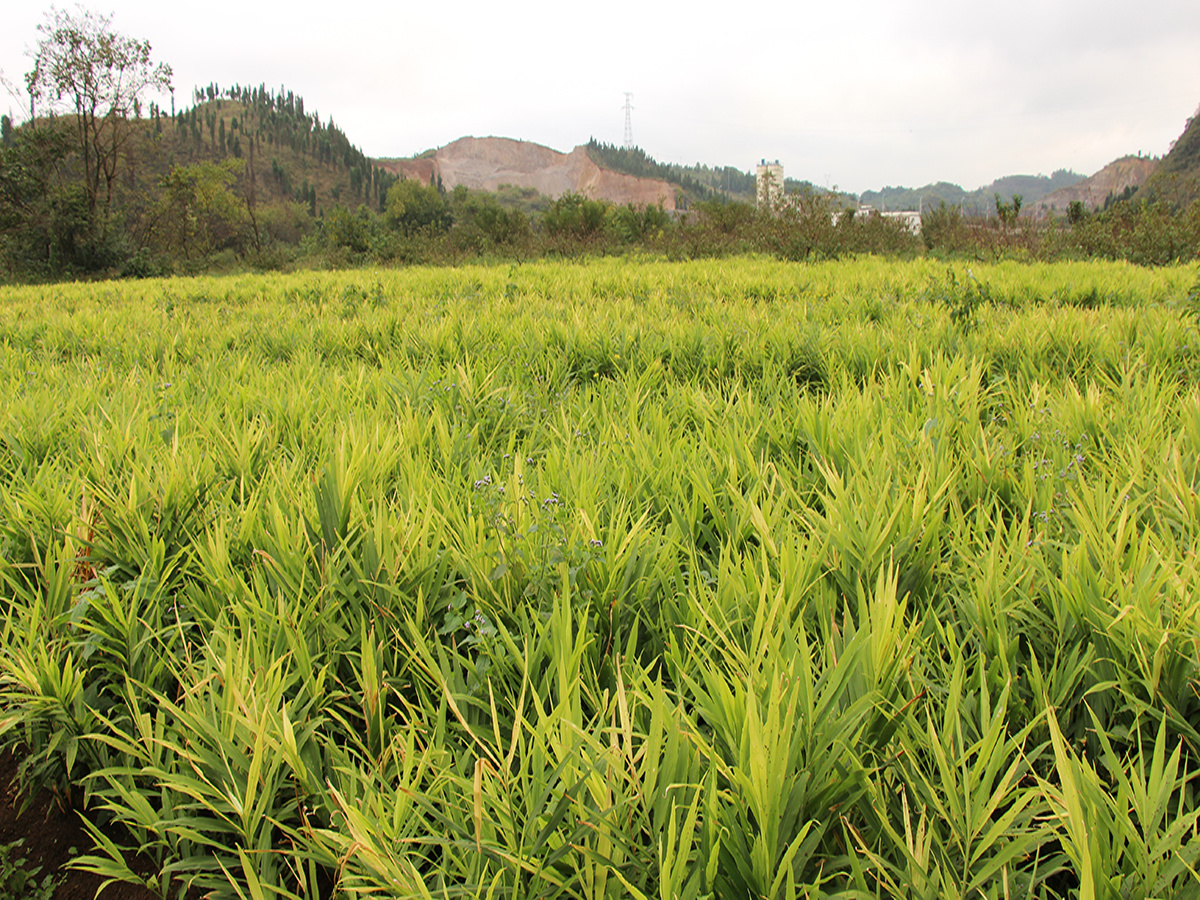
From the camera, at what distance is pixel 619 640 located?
1156 millimetres

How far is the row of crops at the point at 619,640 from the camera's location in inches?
30.7

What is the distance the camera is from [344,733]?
1.09 meters

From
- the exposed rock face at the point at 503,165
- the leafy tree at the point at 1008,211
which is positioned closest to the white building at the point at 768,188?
the leafy tree at the point at 1008,211

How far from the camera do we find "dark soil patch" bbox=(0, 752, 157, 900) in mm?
1009

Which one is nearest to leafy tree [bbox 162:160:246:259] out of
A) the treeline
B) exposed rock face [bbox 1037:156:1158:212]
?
the treeline

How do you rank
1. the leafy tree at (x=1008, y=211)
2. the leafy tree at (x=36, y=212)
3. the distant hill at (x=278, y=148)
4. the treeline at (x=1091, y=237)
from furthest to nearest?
1. the distant hill at (x=278, y=148)
2. the leafy tree at (x=36, y=212)
3. the leafy tree at (x=1008, y=211)
4. the treeline at (x=1091, y=237)

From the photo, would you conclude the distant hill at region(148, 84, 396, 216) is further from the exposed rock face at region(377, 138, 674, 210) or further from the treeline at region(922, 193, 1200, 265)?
the treeline at region(922, 193, 1200, 265)

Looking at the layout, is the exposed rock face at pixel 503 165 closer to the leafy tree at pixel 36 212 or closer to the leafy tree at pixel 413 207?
the leafy tree at pixel 413 207

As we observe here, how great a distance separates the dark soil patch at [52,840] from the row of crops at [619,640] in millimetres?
39

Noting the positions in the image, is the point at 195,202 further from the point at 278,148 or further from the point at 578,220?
the point at 278,148

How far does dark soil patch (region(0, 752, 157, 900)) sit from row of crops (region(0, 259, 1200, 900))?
4 cm

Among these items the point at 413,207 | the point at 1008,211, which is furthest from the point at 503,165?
the point at 1008,211

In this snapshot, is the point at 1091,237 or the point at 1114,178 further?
the point at 1114,178

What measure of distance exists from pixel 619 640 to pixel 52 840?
106cm
